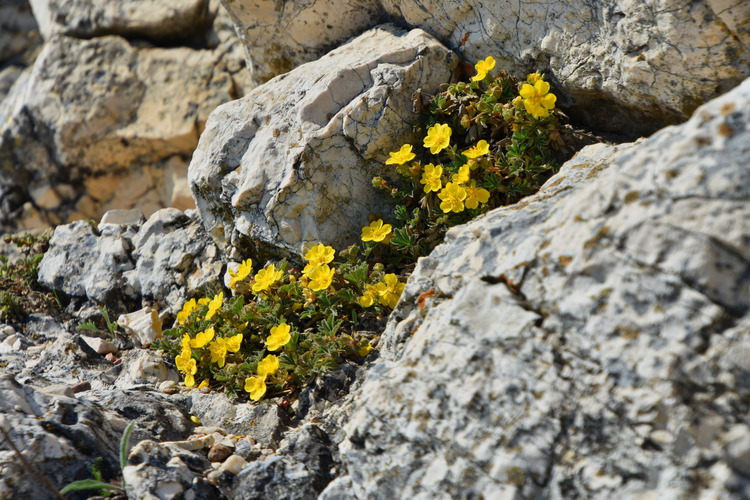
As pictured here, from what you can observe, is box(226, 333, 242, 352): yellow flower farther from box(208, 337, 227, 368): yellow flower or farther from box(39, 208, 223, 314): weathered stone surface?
box(39, 208, 223, 314): weathered stone surface

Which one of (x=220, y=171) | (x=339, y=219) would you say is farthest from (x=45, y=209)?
(x=339, y=219)

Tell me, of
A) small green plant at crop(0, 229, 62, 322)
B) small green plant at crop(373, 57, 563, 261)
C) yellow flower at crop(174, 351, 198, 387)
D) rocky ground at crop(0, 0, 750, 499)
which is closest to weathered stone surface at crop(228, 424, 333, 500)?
rocky ground at crop(0, 0, 750, 499)

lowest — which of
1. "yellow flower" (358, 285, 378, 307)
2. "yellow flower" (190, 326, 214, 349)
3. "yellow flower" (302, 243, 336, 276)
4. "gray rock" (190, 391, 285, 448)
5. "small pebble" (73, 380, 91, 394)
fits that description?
"gray rock" (190, 391, 285, 448)

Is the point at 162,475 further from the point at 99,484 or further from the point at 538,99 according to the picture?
the point at 538,99

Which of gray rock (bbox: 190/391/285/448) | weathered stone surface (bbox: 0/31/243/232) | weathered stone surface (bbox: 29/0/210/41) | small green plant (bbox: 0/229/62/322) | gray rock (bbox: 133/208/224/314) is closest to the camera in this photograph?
gray rock (bbox: 190/391/285/448)

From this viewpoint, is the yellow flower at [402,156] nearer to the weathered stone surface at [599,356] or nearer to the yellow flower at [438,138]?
the yellow flower at [438,138]

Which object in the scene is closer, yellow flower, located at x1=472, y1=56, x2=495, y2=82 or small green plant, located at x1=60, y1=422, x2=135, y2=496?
small green plant, located at x1=60, y1=422, x2=135, y2=496

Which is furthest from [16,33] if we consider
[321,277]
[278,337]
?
[278,337]
